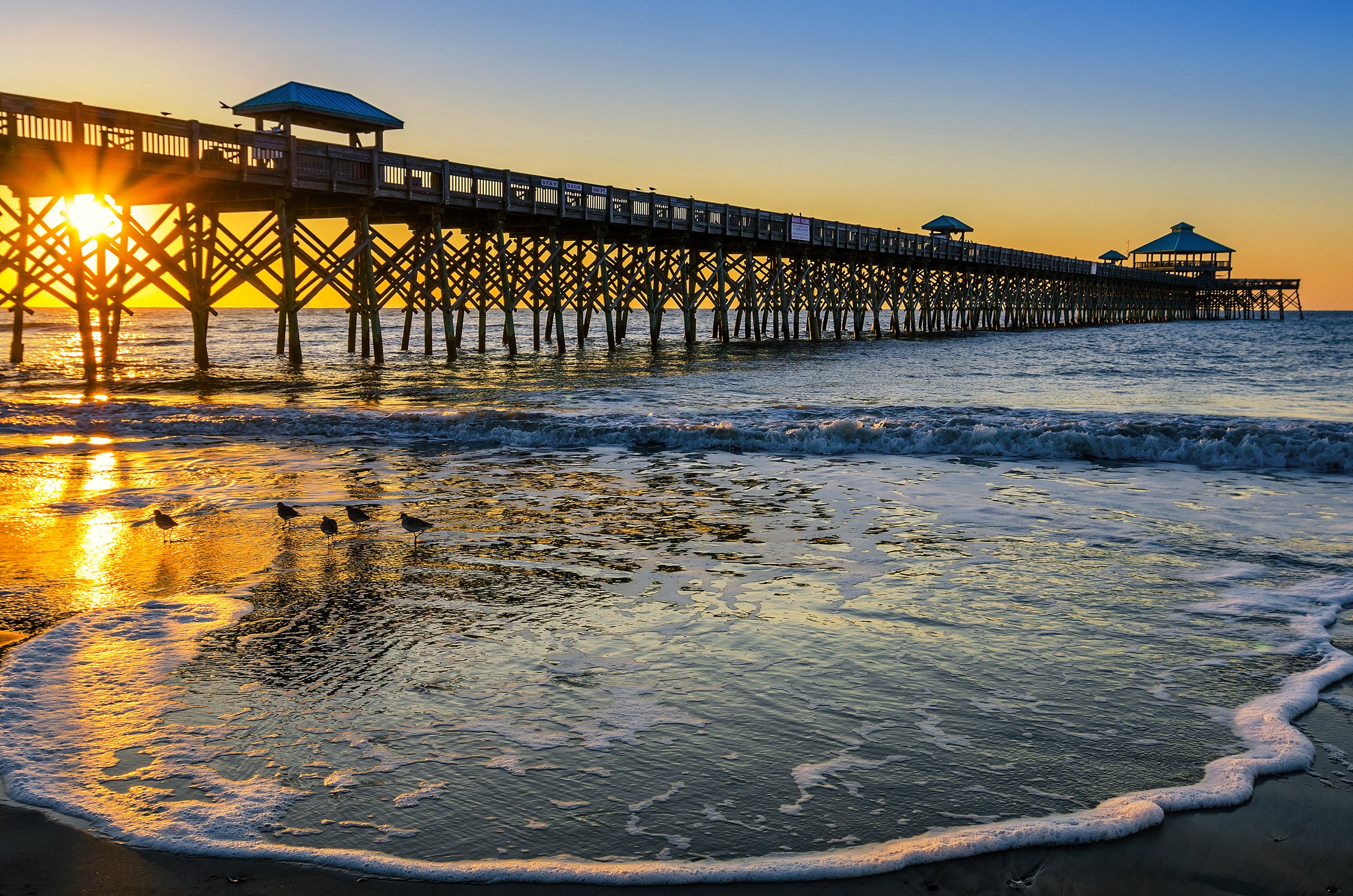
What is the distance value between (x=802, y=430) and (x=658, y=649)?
8.70m

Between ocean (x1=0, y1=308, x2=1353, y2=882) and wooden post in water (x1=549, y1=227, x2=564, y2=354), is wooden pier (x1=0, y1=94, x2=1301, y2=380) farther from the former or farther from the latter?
ocean (x1=0, y1=308, x2=1353, y2=882)

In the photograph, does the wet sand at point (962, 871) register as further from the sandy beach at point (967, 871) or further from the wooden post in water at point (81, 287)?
the wooden post in water at point (81, 287)

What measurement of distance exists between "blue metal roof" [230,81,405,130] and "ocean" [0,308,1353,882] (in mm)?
17288

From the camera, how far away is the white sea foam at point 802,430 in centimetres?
1176

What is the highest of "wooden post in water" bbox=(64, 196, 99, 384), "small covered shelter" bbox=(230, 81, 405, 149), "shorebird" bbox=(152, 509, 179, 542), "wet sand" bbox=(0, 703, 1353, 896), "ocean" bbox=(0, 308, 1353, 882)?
"small covered shelter" bbox=(230, 81, 405, 149)

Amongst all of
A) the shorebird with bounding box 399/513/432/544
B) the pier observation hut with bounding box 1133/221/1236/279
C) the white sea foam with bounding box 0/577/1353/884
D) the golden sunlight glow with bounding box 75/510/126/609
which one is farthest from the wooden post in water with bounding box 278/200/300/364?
the pier observation hut with bounding box 1133/221/1236/279

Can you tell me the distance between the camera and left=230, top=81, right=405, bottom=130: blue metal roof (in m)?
25.6

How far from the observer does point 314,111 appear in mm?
25922

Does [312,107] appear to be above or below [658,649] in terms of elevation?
above

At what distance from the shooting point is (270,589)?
5.39 meters

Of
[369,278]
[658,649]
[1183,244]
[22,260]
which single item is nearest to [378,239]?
[369,278]

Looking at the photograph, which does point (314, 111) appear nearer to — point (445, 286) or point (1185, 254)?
point (445, 286)

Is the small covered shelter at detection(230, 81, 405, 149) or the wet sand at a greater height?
the small covered shelter at detection(230, 81, 405, 149)

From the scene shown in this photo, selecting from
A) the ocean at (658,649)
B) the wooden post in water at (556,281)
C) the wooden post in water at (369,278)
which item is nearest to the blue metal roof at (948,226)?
the wooden post in water at (556,281)
